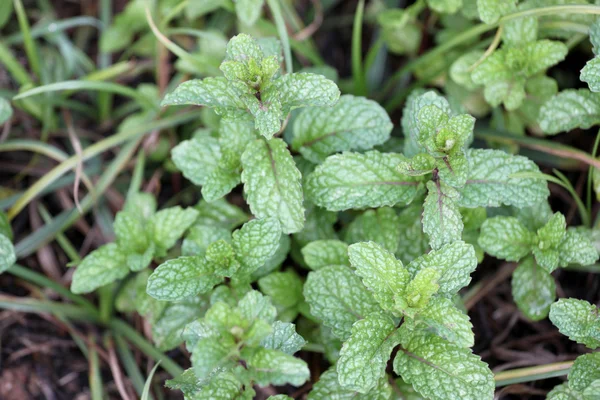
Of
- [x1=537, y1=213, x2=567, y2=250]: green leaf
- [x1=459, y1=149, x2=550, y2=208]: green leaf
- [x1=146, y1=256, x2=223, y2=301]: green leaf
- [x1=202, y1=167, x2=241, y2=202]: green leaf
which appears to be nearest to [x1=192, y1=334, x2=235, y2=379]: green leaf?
[x1=146, y1=256, x2=223, y2=301]: green leaf

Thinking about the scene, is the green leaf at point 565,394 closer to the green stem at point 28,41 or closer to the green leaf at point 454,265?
the green leaf at point 454,265

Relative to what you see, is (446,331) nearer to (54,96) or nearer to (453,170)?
(453,170)

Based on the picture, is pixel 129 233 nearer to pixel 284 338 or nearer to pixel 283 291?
pixel 283 291

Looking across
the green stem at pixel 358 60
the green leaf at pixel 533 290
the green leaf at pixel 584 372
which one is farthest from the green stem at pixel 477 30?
the green leaf at pixel 584 372

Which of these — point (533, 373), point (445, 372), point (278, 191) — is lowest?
point (533, 373)

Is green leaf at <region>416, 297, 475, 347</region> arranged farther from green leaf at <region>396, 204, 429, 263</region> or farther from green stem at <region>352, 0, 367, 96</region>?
green stem at <region>352, 0, 367, 96</region>

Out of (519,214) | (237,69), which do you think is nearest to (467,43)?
(519,214)

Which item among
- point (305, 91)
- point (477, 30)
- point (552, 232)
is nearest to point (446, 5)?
point (477, 30)
